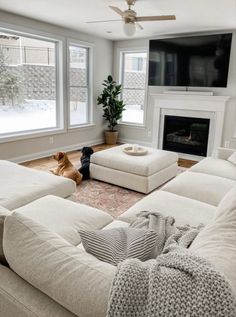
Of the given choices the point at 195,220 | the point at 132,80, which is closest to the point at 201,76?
the point at 132,80

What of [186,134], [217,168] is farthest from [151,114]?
[217,168]

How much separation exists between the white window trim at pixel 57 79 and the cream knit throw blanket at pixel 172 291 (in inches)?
159

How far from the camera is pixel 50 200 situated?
204cm

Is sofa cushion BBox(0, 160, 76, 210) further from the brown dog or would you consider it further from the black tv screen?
the black tv screen

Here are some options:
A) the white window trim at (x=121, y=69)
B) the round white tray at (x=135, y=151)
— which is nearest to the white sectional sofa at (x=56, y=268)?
the round white tray at (x=135, y=151)

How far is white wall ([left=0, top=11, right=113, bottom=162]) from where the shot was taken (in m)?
4.33

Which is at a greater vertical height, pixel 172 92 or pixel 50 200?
pixel 172 92

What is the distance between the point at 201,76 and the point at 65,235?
14.4ft

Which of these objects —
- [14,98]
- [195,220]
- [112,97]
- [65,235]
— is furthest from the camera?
[112,97]

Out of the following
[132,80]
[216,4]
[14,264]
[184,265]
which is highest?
[216,4]

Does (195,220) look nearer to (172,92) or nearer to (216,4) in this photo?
(216,4)

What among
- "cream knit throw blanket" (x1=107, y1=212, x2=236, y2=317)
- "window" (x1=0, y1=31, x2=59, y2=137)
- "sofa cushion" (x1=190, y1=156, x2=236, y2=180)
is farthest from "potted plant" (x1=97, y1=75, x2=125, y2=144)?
"cream knit throw blanket" (x1=107, y1=212, x2=236, y2=317)

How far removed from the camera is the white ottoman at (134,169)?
11.0ft

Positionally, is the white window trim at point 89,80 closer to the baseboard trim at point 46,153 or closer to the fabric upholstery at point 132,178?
the baseboard trim at point 46,153
